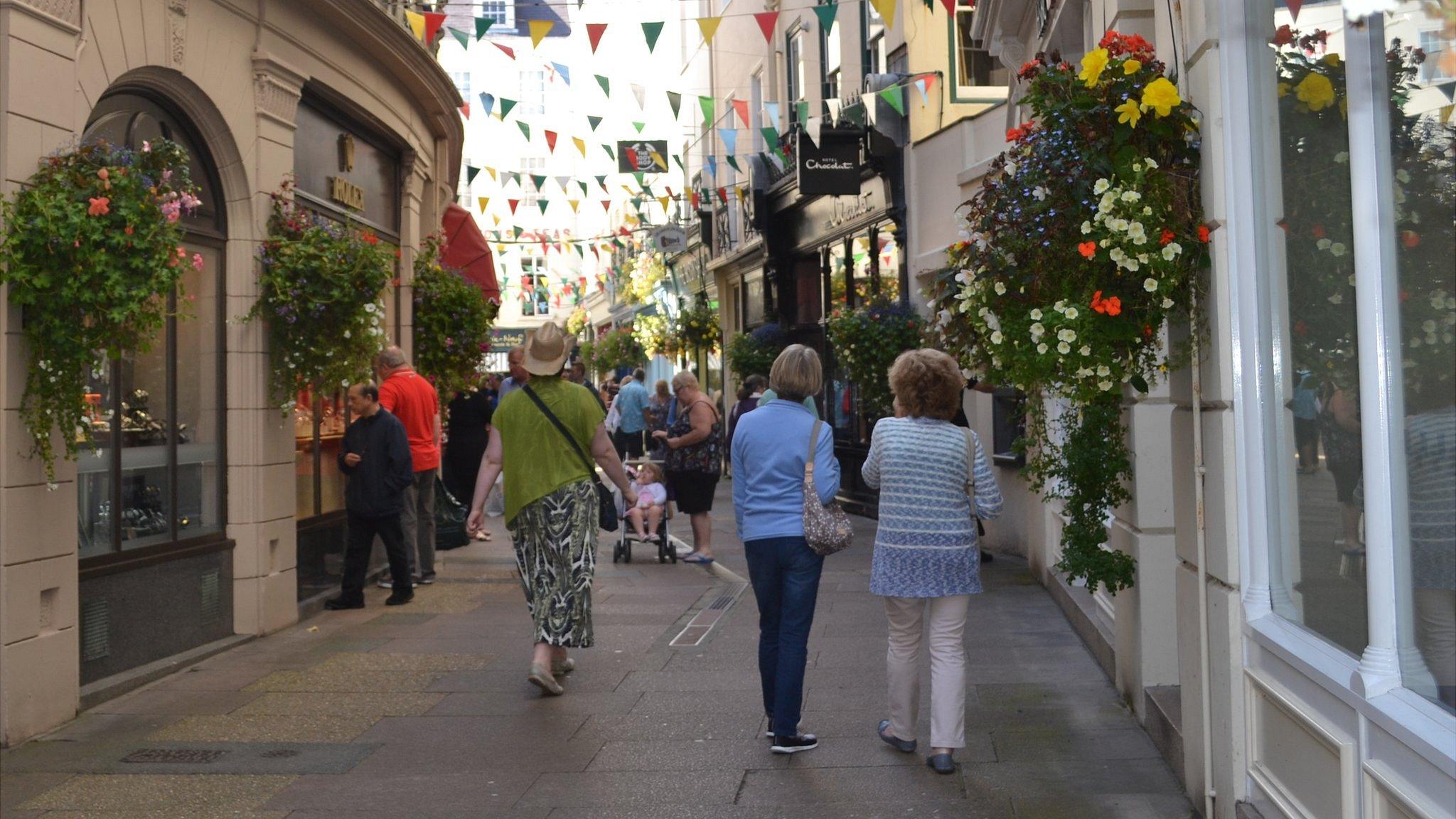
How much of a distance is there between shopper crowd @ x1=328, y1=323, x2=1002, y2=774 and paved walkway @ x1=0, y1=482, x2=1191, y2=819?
0.31 meters

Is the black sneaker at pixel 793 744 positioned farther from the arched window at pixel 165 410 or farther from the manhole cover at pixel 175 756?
the arched window at pixel 165 410

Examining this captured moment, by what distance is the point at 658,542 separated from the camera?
14.0 metres

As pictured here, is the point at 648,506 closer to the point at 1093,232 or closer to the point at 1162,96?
the point at 1093,232

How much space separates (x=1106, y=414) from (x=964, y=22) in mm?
10334

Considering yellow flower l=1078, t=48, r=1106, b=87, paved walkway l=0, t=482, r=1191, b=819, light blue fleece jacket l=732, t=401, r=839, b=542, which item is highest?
yellow flower l=1078, t=48, r=1106, b=87

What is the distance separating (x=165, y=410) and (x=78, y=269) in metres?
2.33

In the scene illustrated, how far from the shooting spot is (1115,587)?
21.6 feet

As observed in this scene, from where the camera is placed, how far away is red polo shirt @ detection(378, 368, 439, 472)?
11609 mm

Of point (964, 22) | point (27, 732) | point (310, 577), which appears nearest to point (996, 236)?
point (27, 732)

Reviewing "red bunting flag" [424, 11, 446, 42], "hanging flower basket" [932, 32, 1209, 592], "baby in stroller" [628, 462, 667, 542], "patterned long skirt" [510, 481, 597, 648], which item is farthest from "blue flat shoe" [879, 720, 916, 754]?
"red bunting flag" [424, 11, 446, 42]

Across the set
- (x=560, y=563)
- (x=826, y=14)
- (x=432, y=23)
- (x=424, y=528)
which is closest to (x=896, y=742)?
(x=560, y=563)

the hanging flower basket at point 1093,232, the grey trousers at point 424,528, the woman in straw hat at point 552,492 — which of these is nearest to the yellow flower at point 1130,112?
the hanging flower basket at point 1093,232

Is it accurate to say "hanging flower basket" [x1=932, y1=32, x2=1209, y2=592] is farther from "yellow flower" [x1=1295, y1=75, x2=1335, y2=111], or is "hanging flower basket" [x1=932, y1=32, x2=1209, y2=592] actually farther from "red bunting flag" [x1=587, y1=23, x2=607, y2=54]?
"red bunting flag" [x1=587, y1=23, x2=607, y2=54]

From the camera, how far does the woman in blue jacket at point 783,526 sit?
6.35 metres
